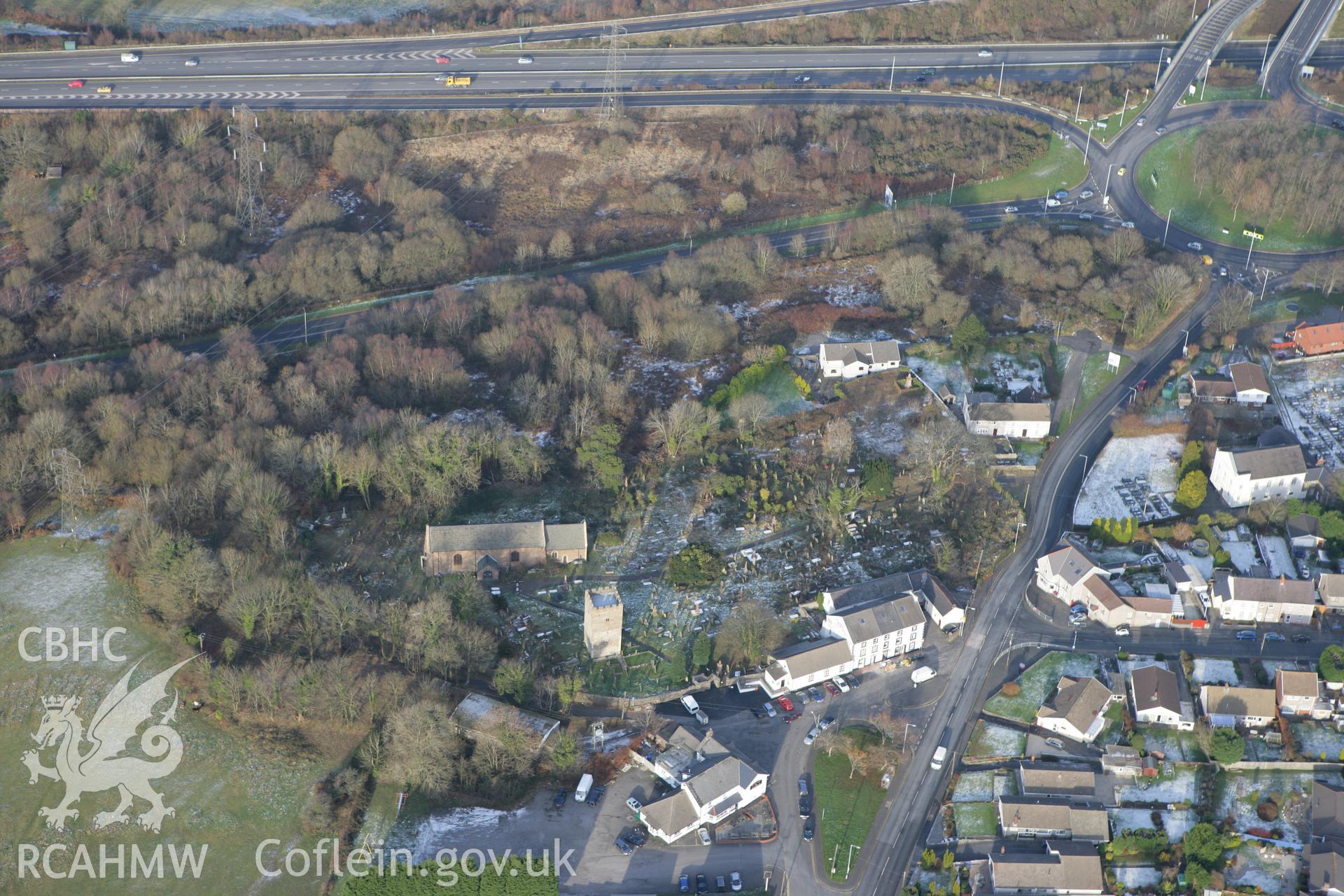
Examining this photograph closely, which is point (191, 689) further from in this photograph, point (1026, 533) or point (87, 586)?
point (1026, 533)

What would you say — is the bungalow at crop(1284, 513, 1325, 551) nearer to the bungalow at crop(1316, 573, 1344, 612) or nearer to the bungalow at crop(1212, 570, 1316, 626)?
the bungalow at crop(1316, 573, 1344, 612)

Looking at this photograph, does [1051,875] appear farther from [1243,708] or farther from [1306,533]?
[1306,533]

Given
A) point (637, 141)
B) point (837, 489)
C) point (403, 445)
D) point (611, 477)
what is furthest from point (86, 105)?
point (837, 489)

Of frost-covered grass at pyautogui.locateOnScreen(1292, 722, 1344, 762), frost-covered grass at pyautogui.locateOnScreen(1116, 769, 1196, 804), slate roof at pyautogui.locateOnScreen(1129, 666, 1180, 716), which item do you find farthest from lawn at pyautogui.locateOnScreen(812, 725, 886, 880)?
frost-covered grass at pyautogui.locateOnScreen(1292, 722, 1344, 762)

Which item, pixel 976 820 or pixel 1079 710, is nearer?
pixel 976 820

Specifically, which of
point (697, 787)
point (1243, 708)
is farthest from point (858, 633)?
point (1243, 708)

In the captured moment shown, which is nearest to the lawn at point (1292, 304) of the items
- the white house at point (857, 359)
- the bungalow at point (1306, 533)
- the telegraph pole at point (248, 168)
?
the bungalow at point (1306, 533)

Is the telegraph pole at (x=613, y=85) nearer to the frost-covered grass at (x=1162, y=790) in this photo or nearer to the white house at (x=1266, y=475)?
the white house at (x=1266, y=475)
